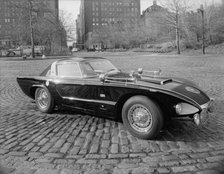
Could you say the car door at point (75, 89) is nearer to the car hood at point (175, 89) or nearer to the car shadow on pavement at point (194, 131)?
the car shadow on pavement at point (194, 131)

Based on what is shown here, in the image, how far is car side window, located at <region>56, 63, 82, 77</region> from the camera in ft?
16.0

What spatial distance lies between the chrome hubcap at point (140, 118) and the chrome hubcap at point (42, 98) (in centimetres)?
246

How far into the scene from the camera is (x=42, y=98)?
5.55 metres

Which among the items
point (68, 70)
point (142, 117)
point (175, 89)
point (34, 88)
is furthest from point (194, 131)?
point (34, 88)

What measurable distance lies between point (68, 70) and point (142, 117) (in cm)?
219

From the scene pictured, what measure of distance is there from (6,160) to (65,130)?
127 cm

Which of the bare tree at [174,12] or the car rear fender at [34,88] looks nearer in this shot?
the car rear fender at [34,88]

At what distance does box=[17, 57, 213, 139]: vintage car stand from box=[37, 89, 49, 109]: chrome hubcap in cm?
2

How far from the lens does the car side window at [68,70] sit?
4.89 meters

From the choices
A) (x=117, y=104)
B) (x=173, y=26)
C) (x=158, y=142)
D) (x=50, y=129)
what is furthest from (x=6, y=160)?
(x=173, y=26)

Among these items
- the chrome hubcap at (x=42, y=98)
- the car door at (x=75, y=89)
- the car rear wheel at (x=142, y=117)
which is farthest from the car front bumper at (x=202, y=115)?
the chrome hubcap at (x=42, y=98)

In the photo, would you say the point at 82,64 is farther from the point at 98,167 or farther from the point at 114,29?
the point at 114,29

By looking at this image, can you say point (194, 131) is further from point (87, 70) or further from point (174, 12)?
point (174, 12)

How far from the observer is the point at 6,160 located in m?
3.14
